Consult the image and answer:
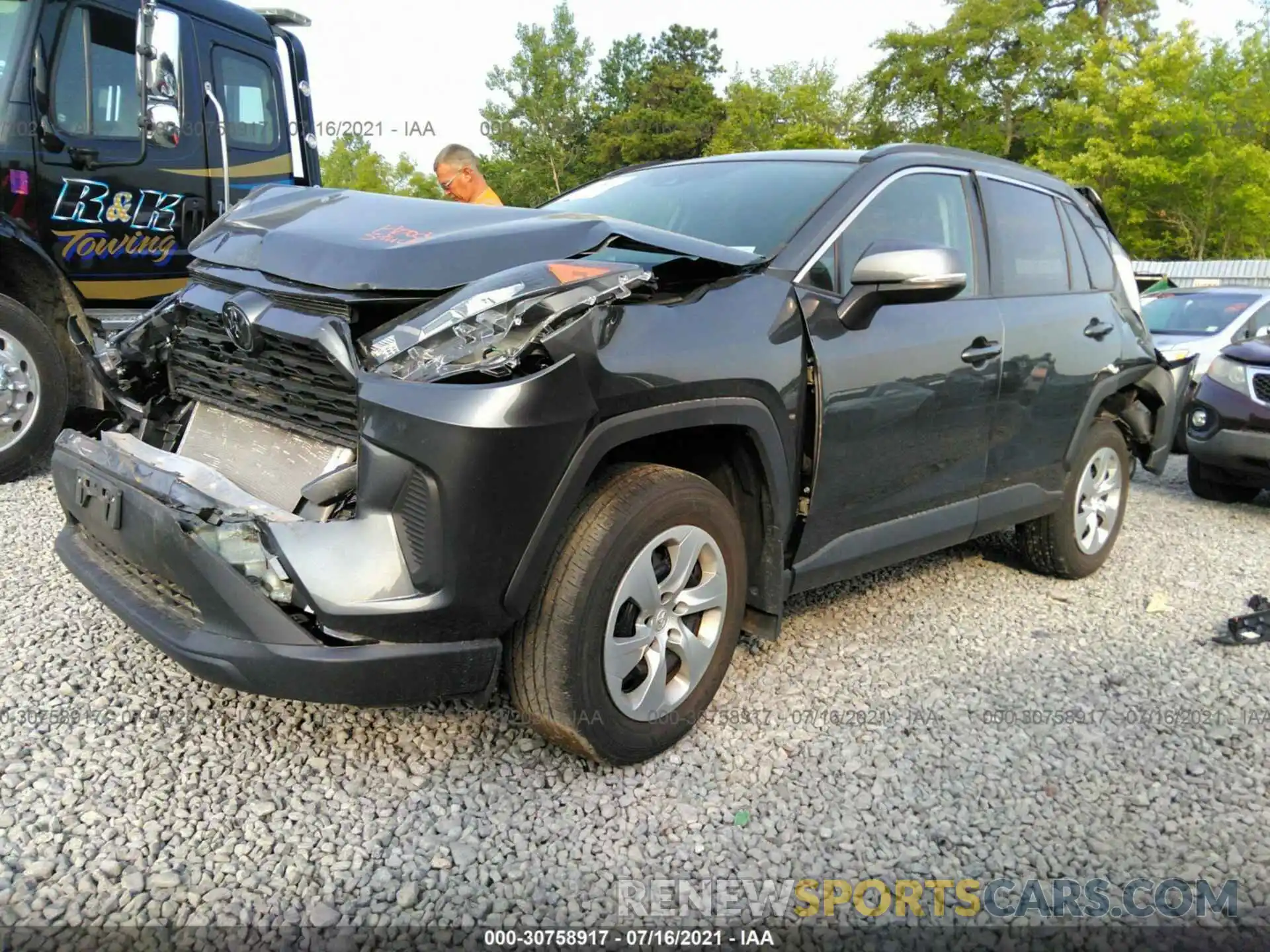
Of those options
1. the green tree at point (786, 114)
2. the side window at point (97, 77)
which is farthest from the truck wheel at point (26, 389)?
the green tree at point (786, 114)

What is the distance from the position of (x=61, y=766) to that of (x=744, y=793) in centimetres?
Result: 183

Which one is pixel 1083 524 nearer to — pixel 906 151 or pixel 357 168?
pixel 906 151

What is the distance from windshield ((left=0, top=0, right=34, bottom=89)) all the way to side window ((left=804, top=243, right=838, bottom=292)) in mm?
4404

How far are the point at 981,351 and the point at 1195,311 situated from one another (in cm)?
840

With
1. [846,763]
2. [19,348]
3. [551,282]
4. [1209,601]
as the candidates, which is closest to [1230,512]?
[1209,601]

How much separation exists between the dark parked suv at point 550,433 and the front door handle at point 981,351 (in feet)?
0.11

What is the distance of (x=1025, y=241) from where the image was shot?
412 centimetres

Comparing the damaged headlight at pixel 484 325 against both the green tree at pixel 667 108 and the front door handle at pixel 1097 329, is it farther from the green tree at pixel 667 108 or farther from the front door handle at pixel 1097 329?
the green tree at pixel 667 108

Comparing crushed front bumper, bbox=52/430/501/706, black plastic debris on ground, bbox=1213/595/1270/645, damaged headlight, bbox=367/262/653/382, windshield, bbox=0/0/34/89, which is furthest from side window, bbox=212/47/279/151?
black plastic debris on ground, bbox=1213/595/1270/645

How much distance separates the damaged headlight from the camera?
2.22 meters

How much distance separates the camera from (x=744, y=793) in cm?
268

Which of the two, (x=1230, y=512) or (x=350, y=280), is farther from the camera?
(x=1230, y=512)

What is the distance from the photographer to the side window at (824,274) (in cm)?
302

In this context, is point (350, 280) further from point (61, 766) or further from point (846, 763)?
point (846, 763)
